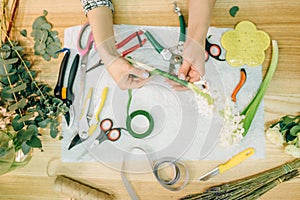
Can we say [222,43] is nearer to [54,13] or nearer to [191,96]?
[191,96]

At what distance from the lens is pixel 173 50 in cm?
87

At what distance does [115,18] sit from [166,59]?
0.15 metres

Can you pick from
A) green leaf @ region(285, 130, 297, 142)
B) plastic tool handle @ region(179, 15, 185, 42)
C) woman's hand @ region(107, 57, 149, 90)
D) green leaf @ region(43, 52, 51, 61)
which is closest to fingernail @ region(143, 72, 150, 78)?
woman's hand @ region(107, 57, 149, 90)

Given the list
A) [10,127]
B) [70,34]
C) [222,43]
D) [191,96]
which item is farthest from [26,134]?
[222,43]

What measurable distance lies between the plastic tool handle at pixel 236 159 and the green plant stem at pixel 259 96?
4 centimetres

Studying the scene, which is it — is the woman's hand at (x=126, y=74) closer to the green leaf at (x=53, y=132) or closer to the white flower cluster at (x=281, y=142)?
the green leaf at (x=53, y=132)

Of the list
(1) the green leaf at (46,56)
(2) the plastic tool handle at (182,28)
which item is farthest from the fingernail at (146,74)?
(1) the green leaf at (46,56)

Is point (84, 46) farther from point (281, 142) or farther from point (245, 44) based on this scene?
point (281, 142)

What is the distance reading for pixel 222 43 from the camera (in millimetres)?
892

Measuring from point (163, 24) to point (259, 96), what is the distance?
0.83 feet

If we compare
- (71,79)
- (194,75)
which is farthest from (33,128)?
(194,75)

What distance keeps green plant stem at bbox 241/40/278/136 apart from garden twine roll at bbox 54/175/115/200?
33cm

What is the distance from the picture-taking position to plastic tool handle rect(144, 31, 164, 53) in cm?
87

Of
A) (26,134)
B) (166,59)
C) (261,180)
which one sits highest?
(166,59)
